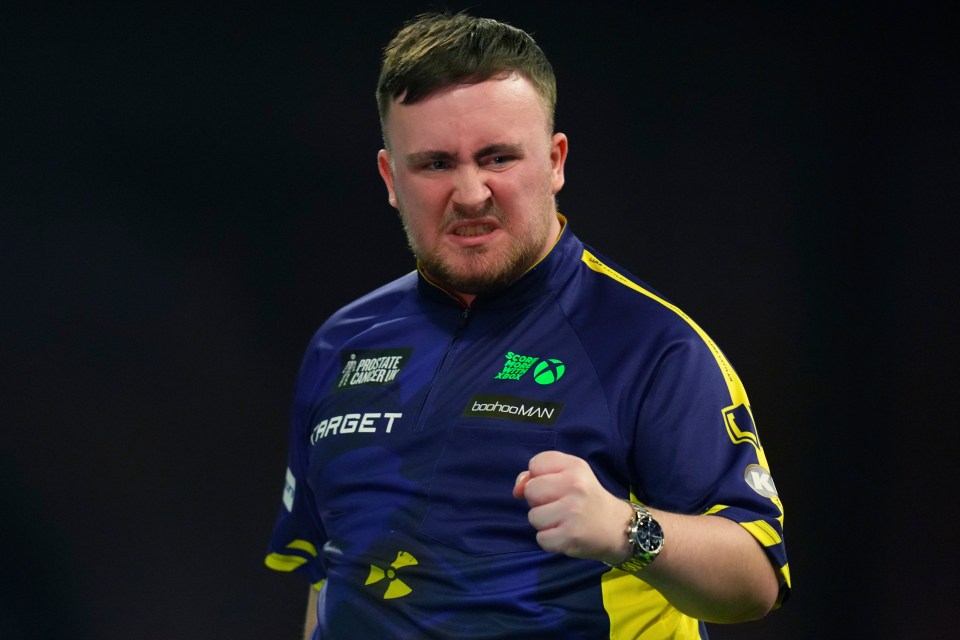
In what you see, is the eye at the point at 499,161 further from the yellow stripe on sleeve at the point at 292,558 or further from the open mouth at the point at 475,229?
the yellow stripe on sleeve at the point at 292,558

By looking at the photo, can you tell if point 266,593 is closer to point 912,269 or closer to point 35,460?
point 35,460

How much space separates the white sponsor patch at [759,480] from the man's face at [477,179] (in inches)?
15.2

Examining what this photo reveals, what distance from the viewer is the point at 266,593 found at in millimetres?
2326

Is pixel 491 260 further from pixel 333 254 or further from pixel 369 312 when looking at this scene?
pixel 333 254

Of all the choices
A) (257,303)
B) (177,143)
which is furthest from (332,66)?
(257,303)

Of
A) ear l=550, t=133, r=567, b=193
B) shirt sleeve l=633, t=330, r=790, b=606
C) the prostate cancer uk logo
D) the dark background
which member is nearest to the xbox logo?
the prostate cancer uk logo

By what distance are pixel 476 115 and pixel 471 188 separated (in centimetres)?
9

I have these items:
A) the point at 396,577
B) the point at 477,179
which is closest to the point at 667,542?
the point at 396,577

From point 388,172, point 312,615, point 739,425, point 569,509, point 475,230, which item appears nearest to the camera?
point 569,509

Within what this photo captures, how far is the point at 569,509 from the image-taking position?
3.37ft

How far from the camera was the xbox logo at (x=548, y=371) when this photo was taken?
54.2 inches

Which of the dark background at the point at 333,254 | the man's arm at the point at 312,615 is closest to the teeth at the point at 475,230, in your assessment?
the man's arm at the point at 312,615

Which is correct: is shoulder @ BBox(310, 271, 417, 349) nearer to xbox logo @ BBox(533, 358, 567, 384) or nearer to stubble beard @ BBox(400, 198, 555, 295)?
stubble beard @ BBox(400, 198, 555, 295)

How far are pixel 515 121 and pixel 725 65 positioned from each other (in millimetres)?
996
